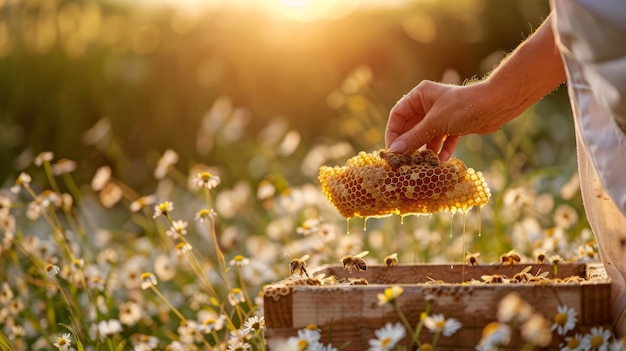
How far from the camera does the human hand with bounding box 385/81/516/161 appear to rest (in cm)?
157

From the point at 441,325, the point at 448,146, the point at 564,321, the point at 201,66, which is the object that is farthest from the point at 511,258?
the point at 201,66

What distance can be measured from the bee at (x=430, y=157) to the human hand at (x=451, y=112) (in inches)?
0.9

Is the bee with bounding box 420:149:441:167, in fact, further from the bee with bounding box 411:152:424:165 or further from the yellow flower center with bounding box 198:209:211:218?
the yellow flower center with bounding box 198:209:211:218

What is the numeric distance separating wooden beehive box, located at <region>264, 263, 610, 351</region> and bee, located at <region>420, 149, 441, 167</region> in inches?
12.6

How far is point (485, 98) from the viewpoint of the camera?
1.57m

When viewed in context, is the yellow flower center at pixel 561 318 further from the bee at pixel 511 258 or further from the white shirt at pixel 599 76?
the bee at pixel 511 258

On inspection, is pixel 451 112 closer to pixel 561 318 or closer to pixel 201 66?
pixel 561 318

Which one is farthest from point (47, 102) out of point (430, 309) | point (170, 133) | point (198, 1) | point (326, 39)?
point (430, 309)

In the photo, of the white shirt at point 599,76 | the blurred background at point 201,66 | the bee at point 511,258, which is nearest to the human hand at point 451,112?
the bee at point 511,258

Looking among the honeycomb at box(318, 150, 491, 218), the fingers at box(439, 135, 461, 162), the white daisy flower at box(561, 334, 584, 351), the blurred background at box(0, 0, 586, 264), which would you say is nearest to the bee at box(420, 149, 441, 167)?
the honeycomb at box(318, 150, 491, 218)

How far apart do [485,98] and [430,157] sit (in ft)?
0.46

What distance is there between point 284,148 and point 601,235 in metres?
2.46

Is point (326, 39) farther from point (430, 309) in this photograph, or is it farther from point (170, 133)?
point (430, 309)

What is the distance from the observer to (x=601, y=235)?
1.39 metres
